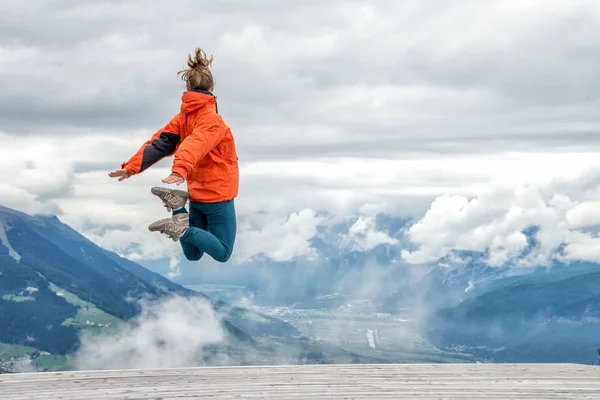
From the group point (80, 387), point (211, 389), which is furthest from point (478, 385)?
point (80, 387)

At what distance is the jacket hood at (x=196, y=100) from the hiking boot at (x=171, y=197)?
863 millimetres

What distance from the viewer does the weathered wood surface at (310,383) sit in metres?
7.57

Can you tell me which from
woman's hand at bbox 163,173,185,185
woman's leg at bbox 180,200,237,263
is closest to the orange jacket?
woman's leg at bbox 180,200,237,263

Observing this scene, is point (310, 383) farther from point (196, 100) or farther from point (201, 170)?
point (196, 100)

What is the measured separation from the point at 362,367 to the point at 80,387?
3.25 meters

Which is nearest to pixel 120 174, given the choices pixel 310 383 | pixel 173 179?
pixel 173 179

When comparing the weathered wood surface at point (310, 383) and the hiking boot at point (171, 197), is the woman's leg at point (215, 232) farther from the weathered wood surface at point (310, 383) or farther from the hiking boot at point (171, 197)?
the weathered wood surface at point (310, 383)

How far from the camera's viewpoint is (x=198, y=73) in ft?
24.4

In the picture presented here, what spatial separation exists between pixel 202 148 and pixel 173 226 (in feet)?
3.22

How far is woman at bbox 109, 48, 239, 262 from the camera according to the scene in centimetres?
738

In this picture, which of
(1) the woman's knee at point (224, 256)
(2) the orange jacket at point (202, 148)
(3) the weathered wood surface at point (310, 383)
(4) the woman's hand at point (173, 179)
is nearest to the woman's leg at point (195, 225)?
(2) the orange jacket at point (202, 148)

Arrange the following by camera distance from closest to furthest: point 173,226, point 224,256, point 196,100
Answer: point 196,100 → point 173,226 → point 224,256

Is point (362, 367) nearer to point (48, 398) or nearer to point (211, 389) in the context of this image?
point (211, 389)

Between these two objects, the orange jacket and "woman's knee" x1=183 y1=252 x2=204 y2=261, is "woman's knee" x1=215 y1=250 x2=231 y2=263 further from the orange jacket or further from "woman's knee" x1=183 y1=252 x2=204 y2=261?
the orange jacket
